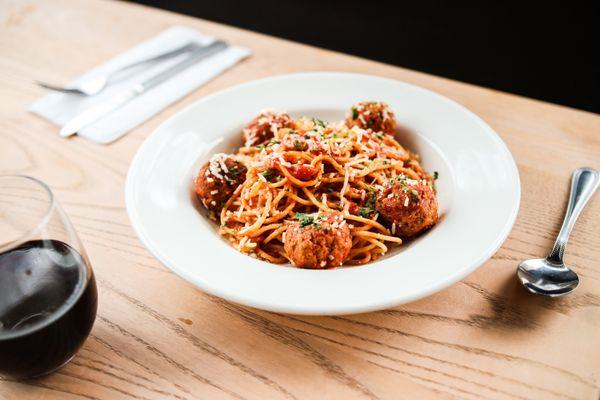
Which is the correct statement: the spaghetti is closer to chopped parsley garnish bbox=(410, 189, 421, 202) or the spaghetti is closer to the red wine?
chopped parsley garnish bbox=(410, 189, 421, 202)

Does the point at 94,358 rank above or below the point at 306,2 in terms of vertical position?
below

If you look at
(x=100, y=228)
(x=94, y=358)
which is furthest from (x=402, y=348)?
(x=100, y=228)

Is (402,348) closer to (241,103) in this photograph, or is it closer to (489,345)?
(489,345)

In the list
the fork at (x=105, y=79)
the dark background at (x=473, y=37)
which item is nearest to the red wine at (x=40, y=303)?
the fork at (x=105, y=79)

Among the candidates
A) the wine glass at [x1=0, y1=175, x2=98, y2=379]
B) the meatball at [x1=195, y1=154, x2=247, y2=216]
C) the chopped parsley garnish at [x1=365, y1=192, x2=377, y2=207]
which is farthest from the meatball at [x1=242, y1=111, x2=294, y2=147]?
the wine glass at [x1=0, y1=175, x2=98, y2=379]

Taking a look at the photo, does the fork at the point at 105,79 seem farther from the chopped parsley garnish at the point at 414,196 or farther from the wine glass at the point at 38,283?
the chopped parsley garnish at the point at 414,196

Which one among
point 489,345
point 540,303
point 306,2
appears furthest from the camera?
point 306,2

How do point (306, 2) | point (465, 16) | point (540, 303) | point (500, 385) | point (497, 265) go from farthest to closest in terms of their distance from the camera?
point (306, 2), point (465, 16), point (497, 265), point (540, 303), point (500, 385)
